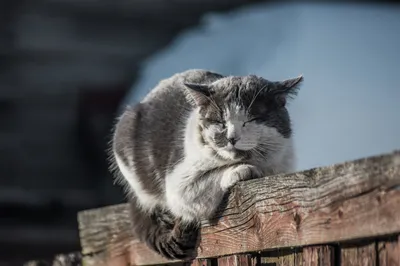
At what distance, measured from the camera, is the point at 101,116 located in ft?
19.5

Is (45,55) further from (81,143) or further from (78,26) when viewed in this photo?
(81,143)

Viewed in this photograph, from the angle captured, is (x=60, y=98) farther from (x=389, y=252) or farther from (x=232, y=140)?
(x=389, y=252)

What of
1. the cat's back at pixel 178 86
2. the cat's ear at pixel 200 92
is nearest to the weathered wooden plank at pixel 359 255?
the cat's ear at pixel 200 92

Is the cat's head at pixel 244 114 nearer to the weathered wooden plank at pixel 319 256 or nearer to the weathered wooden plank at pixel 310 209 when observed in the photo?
the weathered wooden plank at pixel 310 209

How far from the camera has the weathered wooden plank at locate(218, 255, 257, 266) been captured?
105 inches

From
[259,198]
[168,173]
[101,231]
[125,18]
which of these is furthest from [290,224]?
[125,18]

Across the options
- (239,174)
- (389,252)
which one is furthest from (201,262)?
(389,252)

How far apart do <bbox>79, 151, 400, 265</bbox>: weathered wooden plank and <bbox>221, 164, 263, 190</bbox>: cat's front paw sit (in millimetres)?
33

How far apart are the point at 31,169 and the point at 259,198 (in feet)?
11.2

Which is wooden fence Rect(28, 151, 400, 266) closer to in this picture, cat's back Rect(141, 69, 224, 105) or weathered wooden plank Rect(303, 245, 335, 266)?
weathered wooden plank Rect(303, 245, 335, 266)

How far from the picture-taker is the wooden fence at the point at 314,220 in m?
2.06

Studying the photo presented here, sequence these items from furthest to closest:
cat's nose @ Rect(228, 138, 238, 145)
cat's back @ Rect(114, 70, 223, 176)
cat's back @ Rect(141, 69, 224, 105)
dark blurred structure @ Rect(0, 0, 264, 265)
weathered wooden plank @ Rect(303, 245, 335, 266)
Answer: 1. dark blurred structure @ Rect(0, 0, 264, 265)
2. cat's back @ Rect(141, 69, 224, 105)
3. cat's back @ Rect(114, 70, 223, 176)
4. cat's nose @ Rect(228, 138, 238, 145)
5. weathered wooden plank @ Rect(303, 245, 335, 266)

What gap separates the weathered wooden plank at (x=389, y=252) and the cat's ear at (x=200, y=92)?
1.01 m

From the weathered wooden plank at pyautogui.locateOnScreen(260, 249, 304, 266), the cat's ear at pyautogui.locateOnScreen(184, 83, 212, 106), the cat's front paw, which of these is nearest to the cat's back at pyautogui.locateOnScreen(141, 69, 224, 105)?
the cat's ear at pyautogui.locateOnScreen(184, 83, 212, 106)
